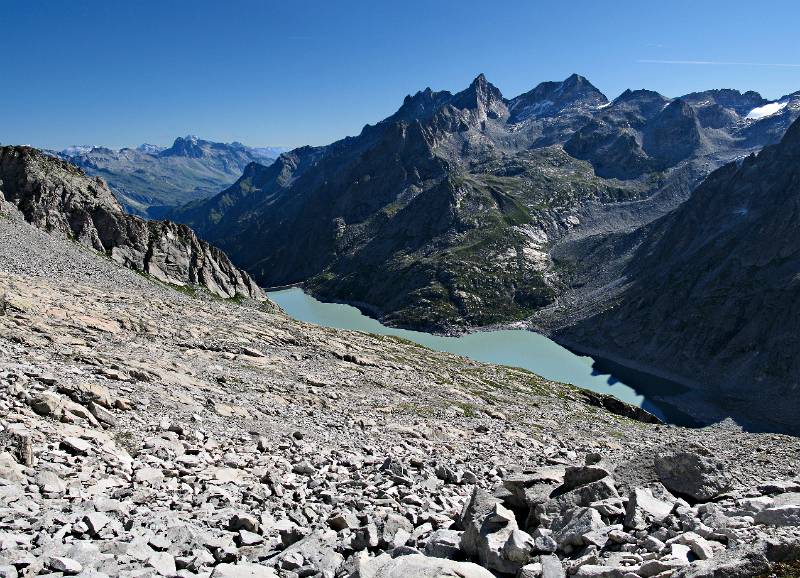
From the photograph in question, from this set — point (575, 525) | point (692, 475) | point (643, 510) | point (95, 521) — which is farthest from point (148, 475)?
point (692, 475)

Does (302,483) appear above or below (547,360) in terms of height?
above

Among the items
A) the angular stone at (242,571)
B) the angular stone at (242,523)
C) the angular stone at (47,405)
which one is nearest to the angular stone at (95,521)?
the angular stone at (242,523)

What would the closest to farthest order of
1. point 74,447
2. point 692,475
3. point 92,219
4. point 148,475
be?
point 148,475, point 74,447, point 692,475, point 92,219

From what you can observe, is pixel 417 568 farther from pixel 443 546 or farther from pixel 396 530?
pixel 396 530

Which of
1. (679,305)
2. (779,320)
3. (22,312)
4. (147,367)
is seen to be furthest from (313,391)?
(679,305)

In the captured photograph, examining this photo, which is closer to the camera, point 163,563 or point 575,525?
point 163,563

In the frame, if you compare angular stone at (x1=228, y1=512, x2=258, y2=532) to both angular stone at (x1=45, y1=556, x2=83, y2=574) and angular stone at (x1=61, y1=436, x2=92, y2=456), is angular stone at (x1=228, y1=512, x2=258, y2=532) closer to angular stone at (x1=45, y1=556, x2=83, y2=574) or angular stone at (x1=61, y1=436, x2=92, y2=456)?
angular stone at (x1=45, y1=556, x2=83, y2=574)

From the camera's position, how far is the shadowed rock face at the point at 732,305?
412ft

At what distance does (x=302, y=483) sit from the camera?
1719cm

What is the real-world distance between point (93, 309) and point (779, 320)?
149812 mm

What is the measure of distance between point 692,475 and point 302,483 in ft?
38.4

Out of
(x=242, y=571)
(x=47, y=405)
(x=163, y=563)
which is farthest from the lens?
(x=47, y=405)

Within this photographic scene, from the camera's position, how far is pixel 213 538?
483 inches

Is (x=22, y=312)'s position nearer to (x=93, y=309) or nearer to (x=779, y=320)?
(x=93, y=309)
